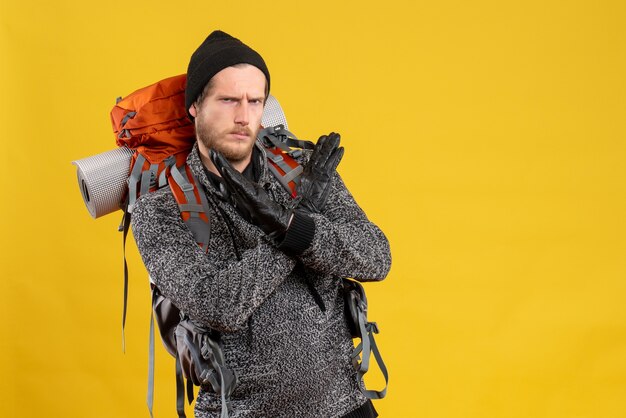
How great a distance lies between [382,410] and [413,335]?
1.15 ft

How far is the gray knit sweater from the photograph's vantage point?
2.77 metres

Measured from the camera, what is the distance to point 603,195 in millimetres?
4980

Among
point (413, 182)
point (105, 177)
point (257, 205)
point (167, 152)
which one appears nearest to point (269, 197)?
point (257, 205)

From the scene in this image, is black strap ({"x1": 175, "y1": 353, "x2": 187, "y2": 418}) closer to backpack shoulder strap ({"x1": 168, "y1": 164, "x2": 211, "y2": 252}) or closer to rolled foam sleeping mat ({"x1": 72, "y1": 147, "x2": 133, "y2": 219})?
backpack shoulder strap ({"x1": 168, "y1": 164, "x2": 211, "y2": 252})

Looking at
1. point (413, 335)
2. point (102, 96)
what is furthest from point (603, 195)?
point (102, 96)

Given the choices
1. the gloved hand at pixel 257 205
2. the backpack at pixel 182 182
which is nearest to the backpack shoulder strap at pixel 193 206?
the backpack at pixel 182 182

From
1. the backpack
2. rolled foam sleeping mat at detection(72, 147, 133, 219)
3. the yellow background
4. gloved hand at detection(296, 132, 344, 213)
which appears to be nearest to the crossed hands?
gloved hand at detection(296, 132, 344, 213)

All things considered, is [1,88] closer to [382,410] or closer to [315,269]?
[382,410]

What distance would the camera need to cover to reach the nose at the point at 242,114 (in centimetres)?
298

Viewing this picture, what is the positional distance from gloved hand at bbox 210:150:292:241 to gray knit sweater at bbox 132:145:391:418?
0.06 meters

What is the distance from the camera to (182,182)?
9.93ft

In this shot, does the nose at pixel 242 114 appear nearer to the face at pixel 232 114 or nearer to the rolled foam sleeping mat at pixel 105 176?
the face at pixel 232 114

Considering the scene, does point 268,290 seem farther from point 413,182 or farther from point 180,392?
point 413,182

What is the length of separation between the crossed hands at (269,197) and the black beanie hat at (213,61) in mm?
283
